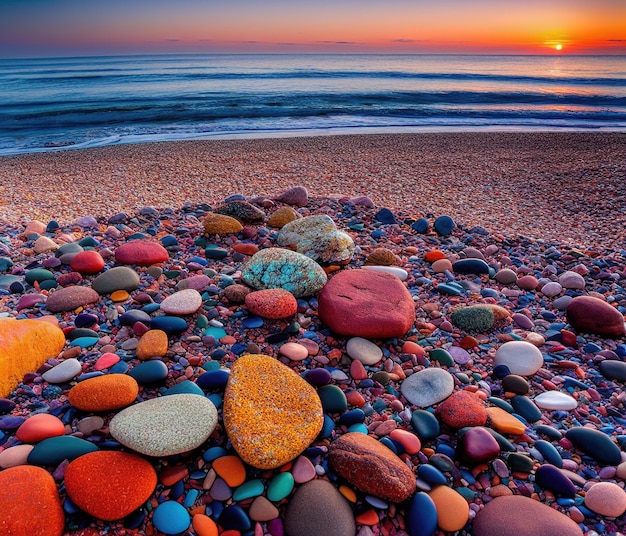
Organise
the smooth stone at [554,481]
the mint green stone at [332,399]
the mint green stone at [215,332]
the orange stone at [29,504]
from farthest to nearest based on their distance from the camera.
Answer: the mint green stone at [215,332]
the mint green stone at [332,399]
the smooth stone at [554,481]
the orange stone at [29,504]

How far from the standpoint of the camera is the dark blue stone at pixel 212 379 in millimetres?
2094

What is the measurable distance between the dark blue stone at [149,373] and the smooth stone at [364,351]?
1.02 m

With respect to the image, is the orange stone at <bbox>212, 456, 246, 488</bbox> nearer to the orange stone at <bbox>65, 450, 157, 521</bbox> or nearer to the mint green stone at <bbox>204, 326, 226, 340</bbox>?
the orange stone at <bbox>65, 450, 157, 521</bbox>

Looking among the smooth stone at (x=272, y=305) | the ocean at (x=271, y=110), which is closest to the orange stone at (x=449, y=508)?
the smooth stone at (x=272, y=305)

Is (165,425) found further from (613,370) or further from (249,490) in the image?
(613,370)

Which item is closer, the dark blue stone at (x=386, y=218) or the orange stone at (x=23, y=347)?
the orange stone at (x=23, y=347)

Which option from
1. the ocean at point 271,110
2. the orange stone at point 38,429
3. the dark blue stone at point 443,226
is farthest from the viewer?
the ocean at point 271,110

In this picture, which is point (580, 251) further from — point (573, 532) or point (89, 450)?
point (89, 450)

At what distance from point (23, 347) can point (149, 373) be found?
0.70 meters

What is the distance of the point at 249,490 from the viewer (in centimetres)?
162

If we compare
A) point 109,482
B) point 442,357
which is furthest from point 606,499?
point 109,482

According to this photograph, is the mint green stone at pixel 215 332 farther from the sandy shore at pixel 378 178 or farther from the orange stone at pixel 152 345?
the sandy shore at pixel 378 178

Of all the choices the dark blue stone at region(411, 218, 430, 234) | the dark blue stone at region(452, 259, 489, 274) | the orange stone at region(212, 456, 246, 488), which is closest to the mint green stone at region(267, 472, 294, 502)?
the orange stone at region(212, 456, 246, 488)

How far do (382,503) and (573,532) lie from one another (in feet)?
2.24
